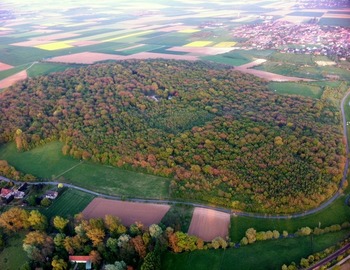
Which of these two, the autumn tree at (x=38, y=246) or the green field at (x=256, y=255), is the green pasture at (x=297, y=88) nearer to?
the green field at (x=256, y=255)

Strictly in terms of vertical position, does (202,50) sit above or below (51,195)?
above

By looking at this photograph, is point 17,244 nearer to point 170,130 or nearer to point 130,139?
point 130,139

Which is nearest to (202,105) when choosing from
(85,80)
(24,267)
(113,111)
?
(113,111)

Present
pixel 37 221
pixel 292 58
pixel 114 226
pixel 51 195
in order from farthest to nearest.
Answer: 1. pixel 292 58
2. pixel 51 195
3. pixel 37 221
4. pixel 114 226

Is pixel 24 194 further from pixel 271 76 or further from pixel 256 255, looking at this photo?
A: pixel 271 76

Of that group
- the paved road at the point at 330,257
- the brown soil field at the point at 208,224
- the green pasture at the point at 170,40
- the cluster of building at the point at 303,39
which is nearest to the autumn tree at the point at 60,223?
the brown soil field at the point at 208,224

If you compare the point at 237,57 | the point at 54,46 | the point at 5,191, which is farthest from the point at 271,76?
the point at 54,46
